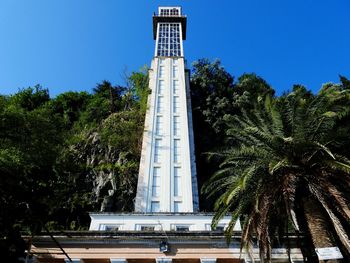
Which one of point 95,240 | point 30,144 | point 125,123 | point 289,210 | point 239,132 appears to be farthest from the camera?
point 125,123

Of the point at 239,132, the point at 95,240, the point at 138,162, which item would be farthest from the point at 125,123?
the point at 239,132

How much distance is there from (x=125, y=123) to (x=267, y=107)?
19760 millimetres

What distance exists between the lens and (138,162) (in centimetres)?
2970

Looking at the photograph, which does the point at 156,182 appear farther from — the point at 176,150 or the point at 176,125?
the point at 176,125

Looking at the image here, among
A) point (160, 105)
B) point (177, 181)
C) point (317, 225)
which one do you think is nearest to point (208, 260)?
point (317, 225)

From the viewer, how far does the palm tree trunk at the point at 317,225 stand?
12297 millimetres

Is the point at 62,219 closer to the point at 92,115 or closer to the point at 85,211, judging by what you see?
the point at 85,211

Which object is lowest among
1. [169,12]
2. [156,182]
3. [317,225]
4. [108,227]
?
[317,225]

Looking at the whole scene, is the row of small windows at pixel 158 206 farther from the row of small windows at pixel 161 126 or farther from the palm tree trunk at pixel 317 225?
the palm tree trunk at pixel 317 225

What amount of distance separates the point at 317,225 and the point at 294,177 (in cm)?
193

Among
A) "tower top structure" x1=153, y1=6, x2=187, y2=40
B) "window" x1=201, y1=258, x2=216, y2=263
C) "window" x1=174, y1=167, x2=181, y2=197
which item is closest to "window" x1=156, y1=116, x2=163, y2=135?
"window" x1=174, y1=167, x2=181, y2=197

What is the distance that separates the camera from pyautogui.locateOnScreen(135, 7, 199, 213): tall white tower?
2545 centimetres

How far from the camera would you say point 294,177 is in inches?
526

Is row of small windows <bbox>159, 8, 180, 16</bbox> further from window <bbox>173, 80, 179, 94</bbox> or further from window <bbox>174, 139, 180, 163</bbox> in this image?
window <bbox>174, 139, 180, 163</bbox>
